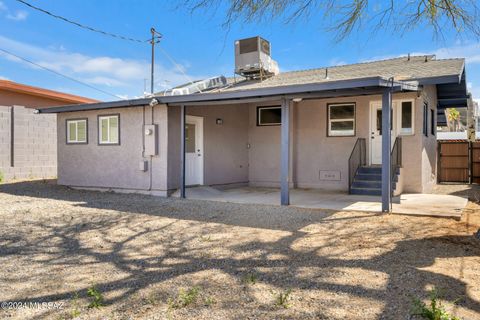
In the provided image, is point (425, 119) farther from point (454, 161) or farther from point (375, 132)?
point (454, 161)

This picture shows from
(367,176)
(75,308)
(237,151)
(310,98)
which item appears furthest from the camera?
(237,151)

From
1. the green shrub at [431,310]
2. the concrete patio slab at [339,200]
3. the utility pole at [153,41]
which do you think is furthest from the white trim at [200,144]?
the utility pole at [153,41]

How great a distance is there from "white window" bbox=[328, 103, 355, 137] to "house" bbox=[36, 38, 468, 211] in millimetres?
29

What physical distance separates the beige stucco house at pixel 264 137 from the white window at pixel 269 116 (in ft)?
0.11

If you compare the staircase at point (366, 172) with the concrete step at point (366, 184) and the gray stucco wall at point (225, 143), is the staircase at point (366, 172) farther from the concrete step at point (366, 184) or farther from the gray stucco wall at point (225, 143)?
the gray stucco wall at point (225, 143)

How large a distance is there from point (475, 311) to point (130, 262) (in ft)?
11.0

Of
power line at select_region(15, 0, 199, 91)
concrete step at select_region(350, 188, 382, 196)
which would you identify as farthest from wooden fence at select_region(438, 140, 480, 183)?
power line at select_region(15, 0, 199, 91)

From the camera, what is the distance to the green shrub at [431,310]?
2822 millimetres

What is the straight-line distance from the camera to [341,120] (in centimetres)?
1120

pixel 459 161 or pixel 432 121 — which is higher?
pixel 432 121

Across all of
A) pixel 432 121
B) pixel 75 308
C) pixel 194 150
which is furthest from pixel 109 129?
pixel 432 121

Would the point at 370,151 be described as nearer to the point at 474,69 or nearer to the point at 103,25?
the point at 474,69

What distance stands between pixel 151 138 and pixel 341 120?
17.8ft

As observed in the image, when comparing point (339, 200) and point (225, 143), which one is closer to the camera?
point (339, 200)
